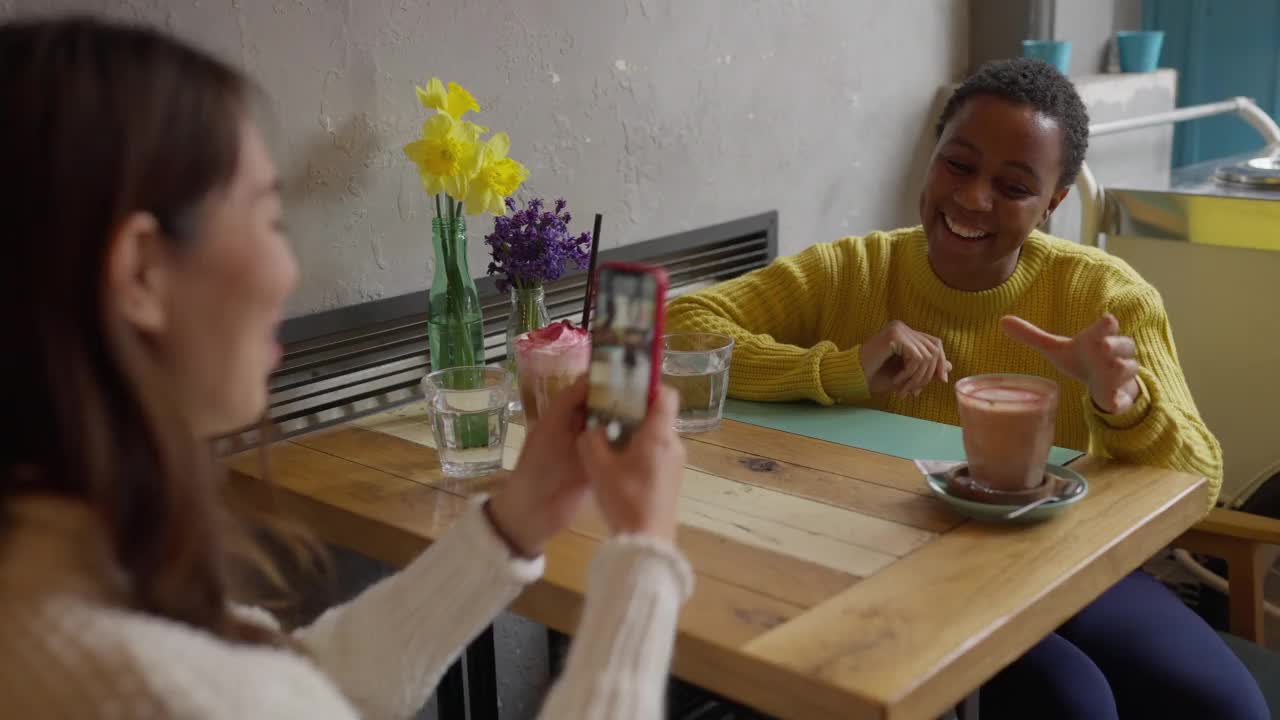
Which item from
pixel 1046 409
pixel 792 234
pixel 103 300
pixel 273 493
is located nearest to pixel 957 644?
pixel 1046 409

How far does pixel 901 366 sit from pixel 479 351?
53cm

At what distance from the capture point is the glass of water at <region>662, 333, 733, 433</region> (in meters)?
1.56

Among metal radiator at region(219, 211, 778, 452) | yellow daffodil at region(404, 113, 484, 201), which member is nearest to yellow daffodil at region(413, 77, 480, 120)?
yellow daffodil at region(404, 113, 484, 201)

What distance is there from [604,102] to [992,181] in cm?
63

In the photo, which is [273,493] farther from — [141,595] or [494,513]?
[141,595]

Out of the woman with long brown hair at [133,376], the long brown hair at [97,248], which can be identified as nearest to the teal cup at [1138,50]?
the woman with long brown hair at [133,376]

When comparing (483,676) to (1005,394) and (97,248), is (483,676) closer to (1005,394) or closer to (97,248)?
(1005,394)

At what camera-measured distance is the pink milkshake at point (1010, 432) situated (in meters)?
1.25

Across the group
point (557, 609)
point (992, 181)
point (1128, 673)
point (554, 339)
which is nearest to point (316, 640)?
point (557, 609)

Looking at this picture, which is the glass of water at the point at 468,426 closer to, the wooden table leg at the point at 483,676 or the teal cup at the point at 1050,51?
the wooden table leg at the point at 483,676

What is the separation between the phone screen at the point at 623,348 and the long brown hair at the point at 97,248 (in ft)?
0.99

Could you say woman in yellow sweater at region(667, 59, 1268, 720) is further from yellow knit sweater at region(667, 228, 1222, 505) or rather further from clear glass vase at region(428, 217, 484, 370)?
clear glass vase at region(428, 217, 484, 370)

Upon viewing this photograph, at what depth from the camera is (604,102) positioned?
204 centimetres

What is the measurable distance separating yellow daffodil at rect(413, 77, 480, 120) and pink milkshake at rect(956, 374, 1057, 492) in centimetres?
72
